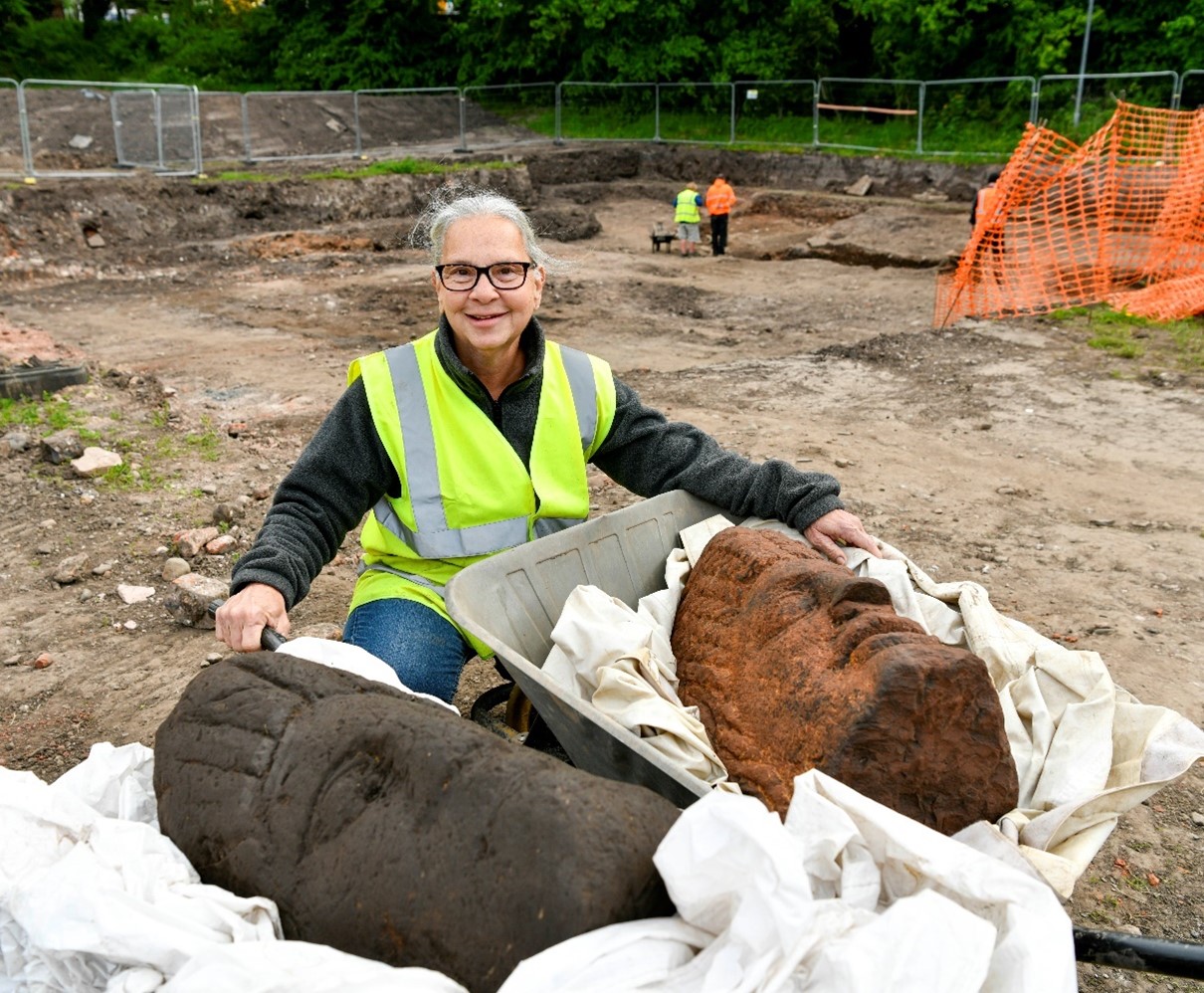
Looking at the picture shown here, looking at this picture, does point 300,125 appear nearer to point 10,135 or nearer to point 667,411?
point 10,135

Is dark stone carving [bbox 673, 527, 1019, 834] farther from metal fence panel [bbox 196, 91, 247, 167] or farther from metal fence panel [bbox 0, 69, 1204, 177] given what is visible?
metal fence panel [bbox 196, 91, 247, 167]

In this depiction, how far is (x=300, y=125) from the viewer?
2191 centimetres

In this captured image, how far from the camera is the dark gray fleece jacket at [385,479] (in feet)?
9.18

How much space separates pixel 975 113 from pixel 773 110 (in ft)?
18.1

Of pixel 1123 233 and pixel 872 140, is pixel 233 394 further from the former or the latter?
pixel 872 140

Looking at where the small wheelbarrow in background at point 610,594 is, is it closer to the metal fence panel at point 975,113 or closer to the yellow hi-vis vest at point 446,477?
the yellow hi-vis vest at point 446,477

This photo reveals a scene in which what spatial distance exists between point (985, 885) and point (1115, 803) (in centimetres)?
58

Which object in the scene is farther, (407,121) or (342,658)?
(407,121)

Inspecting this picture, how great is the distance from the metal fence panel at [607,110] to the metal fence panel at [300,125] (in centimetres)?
638

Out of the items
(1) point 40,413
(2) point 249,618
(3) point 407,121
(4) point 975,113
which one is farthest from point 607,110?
(2) point 249,618

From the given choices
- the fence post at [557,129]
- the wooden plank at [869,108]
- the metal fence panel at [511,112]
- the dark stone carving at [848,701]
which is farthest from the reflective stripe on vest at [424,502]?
the fence post at [557,129]

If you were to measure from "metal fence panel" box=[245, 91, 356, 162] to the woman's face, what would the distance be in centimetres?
1923

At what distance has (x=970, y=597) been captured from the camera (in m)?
2.55

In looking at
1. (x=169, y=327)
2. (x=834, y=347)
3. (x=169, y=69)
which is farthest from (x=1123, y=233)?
(x=169, y=69)
